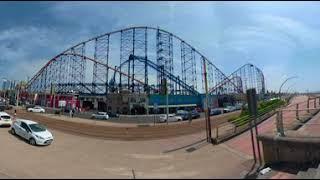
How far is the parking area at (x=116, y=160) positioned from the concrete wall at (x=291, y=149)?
3.79 feet

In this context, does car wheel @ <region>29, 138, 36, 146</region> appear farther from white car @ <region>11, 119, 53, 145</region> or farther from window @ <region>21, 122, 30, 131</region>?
window @ <region>21, 122, 30, 131</region>

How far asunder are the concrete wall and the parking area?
45.5 inches

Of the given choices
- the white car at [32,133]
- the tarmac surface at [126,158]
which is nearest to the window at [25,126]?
the white car at [32,133]

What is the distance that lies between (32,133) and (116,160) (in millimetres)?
11499

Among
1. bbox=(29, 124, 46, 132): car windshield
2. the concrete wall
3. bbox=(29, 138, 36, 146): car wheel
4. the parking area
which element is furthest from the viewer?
bbox=(29, 124, 46, 132): car windshield

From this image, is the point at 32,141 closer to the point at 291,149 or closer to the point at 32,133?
the point at 32,133

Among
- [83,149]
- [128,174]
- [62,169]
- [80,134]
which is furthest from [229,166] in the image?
[80,134]

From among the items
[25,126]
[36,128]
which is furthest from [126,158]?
[25,126]

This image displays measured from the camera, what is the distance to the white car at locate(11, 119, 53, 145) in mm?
26302

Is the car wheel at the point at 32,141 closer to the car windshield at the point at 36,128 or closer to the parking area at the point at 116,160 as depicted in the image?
the parking area at the point at 116,160

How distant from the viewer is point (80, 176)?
13.6m

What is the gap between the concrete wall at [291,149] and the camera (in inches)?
535

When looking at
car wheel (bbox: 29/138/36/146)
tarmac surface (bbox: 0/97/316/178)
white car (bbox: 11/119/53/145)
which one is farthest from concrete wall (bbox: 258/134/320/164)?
car wheel (bbox: 29/138/36/146)

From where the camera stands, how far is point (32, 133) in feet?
89.6
